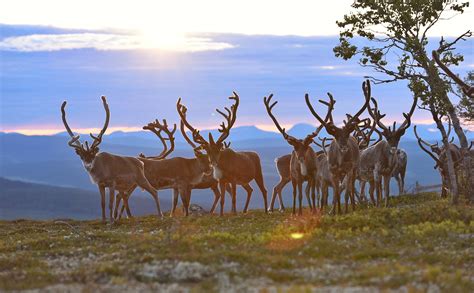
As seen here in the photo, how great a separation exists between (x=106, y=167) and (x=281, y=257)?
1654 cm

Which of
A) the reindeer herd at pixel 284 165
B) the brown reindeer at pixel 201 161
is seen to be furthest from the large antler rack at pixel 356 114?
the brown reindeer at pixel 201 161

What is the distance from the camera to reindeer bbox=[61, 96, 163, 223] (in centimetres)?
3362

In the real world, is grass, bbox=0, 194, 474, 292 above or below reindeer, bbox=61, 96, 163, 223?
below

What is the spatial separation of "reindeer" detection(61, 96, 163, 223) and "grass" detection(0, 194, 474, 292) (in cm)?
704

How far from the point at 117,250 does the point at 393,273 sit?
8.49 m

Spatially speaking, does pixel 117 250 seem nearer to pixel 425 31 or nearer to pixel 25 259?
pixel 25 259

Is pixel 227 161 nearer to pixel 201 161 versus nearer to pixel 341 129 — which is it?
pixel 201 161

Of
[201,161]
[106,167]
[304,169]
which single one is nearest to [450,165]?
[304,169]

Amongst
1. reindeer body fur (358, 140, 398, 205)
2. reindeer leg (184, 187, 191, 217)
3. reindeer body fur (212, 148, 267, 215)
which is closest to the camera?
reindeer body fur (358, 140, 398, 205)

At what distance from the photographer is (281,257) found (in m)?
19.0

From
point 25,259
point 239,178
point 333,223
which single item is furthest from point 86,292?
point 239,178

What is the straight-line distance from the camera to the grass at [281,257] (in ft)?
54.5

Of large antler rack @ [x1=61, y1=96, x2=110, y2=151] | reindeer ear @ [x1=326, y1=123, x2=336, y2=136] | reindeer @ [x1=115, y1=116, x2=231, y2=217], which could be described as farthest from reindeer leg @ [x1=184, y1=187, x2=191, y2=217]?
reindeer ear @ [x1=326, y1=123, x2=336, y2=136]

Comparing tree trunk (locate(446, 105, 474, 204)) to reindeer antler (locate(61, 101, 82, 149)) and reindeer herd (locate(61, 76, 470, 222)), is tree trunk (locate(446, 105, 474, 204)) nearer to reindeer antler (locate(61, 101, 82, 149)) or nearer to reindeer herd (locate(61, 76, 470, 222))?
reindeer herd (locate(61, 76, 470, 222))
